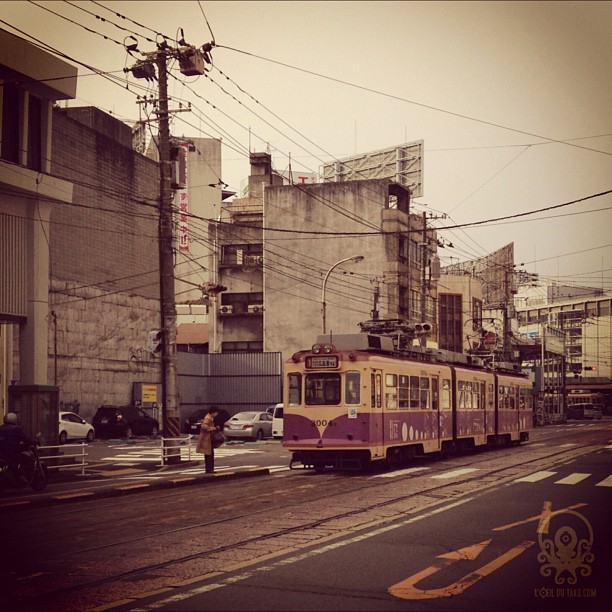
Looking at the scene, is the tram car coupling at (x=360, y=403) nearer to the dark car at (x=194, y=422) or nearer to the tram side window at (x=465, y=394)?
the tram side window at (x=465, y=394)

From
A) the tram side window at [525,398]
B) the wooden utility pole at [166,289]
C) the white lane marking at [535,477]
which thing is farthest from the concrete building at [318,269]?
the white lane marking at [535,477]

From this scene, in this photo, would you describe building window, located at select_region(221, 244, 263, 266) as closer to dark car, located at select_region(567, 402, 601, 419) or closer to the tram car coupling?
the tram car coupling

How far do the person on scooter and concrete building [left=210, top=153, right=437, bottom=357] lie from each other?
45747 millimetres

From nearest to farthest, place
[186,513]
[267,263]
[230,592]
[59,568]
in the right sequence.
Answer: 1. [230,592]
2. [59,568]
3. [186,513]
4. [267,263]

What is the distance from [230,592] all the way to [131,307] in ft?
155

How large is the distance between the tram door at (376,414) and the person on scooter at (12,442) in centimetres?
836

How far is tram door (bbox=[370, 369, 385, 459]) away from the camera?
22766 millimetres

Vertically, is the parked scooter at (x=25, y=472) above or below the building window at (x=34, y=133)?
below

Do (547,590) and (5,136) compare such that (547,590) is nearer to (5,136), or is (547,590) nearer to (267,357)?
(5,136)

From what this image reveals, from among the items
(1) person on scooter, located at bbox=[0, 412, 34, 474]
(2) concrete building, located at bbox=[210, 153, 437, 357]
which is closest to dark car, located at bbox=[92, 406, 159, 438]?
(2) concrete building, located at bbox=[210, 153, 437, 357]

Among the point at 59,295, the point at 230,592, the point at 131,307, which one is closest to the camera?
the point at 230,592

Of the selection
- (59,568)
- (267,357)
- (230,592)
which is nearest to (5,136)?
(59,568)

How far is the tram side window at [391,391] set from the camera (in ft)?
77.9

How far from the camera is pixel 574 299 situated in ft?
506
